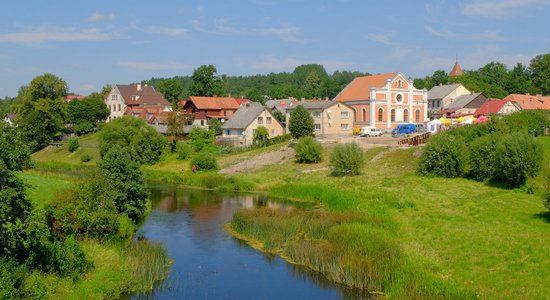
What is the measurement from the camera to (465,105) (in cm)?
9438

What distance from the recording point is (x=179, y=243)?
3153 centimetres

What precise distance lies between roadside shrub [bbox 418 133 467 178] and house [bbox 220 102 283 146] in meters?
34.6

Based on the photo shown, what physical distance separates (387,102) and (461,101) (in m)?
21.9

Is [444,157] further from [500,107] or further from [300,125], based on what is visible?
[500,107]

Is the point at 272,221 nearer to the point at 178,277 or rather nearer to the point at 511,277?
the point at 178,277

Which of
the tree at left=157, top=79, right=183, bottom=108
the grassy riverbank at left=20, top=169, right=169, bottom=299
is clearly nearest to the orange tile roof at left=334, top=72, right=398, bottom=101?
the tree at left=157, top=79, right=183, bottom=108

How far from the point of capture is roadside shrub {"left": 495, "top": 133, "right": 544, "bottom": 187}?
40.0m

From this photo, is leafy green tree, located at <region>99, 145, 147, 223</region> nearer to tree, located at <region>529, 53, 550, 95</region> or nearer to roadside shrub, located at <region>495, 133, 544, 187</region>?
roadside shrub, located at <region>495, 133, 544, 187</region>

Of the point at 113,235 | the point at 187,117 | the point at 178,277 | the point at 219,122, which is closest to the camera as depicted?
the point at 178,277

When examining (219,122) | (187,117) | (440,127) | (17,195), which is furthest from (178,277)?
(219,122)

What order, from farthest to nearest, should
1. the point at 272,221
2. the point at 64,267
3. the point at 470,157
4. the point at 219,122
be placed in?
the point at 219,122, the point at 470,157, the point at 272,221, the point at 64,267

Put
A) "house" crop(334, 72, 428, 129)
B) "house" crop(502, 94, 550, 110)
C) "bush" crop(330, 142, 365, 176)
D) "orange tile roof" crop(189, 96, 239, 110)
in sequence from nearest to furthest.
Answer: "bush" crop(330, 142, 365, 176) < "house" crop(334, 72, 428, 129) < "house" crop(502, 94, 550, 110) < "orange tile roof" crop(189, 96, 239, 110)

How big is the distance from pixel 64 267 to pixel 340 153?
1290 inches

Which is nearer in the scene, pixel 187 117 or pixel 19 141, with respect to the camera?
pixel 19 141
